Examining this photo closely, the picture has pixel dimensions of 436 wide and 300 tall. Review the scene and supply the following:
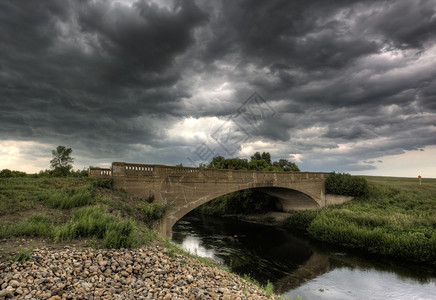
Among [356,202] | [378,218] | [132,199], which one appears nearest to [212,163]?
[356,202]

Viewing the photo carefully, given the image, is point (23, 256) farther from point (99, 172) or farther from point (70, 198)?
point (99, 172)

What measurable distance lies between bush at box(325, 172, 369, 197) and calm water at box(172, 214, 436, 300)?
11.4 m

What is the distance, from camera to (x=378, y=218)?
19.5m

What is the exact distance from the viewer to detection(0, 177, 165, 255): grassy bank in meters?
6.81

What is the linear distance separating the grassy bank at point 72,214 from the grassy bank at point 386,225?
16715 mm

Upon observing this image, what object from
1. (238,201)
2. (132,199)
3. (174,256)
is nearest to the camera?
(174,256)

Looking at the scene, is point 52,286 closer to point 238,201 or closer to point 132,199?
point 132,199

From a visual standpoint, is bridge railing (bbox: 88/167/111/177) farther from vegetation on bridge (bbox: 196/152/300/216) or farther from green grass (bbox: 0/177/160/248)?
vegetation on bridge (bbox: 196/152/300/216)

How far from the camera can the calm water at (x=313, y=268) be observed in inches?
454

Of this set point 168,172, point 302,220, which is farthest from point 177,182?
point 302,220

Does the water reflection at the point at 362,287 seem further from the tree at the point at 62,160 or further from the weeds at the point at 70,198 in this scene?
the tree at the point at 62,160

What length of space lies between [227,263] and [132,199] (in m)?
7.53

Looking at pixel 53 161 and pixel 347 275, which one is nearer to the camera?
pixel 347 275

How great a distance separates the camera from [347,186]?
96.5 ft
